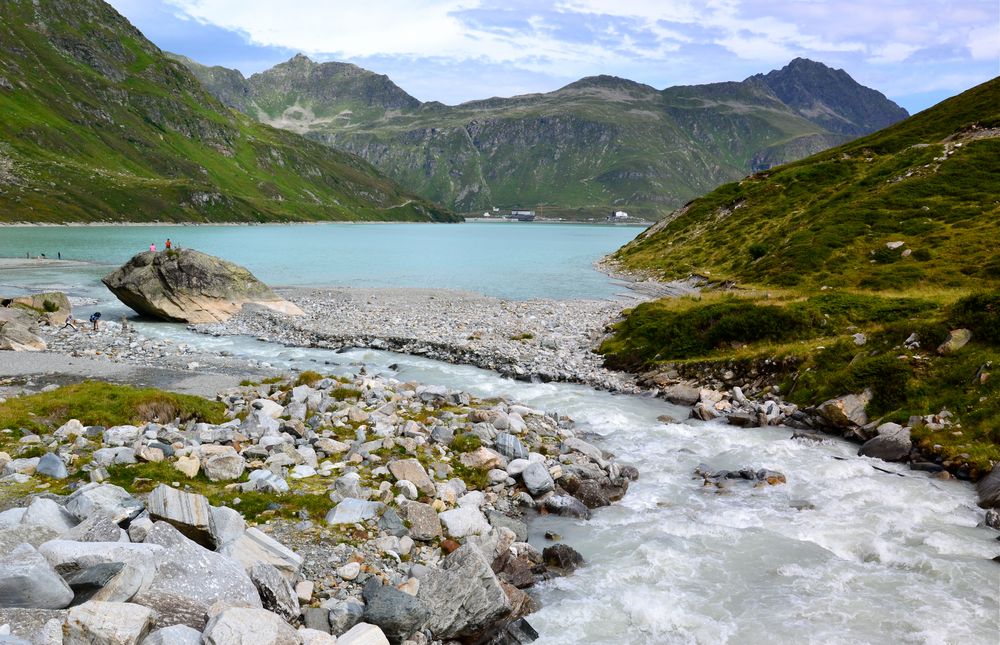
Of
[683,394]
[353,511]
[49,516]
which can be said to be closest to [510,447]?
[353,511]

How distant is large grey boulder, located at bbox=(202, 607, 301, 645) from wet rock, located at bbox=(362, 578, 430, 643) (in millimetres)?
1678

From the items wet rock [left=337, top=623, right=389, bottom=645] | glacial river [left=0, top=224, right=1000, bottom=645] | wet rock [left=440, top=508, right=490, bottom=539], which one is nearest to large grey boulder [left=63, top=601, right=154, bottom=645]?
wet rock [left=337, top=623, right=389, bottom=645]

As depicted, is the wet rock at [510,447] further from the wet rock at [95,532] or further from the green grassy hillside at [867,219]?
the green grassy hillside at [867,219]

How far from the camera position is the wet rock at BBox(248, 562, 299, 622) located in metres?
9.96

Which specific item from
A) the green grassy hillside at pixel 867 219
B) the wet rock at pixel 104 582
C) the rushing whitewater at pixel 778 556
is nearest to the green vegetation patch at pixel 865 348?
the rushing whitewater at pixel 778 556

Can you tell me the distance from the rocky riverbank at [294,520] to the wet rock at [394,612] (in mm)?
32

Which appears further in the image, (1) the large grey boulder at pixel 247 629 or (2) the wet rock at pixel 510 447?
(2) the wet rock at pixel 510 447

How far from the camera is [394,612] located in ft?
34.3

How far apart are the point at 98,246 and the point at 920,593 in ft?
511

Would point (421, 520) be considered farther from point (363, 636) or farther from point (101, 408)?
point (101, 408)

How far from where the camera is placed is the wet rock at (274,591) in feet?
32.7

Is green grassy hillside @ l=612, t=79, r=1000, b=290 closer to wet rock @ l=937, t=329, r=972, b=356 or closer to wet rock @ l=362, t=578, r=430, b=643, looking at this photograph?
wet rock @ l=937, t=329, r=972, b=356

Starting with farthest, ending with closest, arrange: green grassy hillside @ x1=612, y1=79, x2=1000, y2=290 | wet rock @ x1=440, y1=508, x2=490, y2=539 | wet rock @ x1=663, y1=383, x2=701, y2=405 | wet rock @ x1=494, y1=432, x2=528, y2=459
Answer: green grassy hillside @ x1=612, y1=79, x2=1000, y2=290, wet rock @ x1=663, y1=383, x2=701, y2=405, wet rock @ x1=494, y1=432, x2=528, y2=459, wet rock @ x1=440, y1=508, x2=490, y2=539

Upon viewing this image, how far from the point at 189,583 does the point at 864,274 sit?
2313 inches
